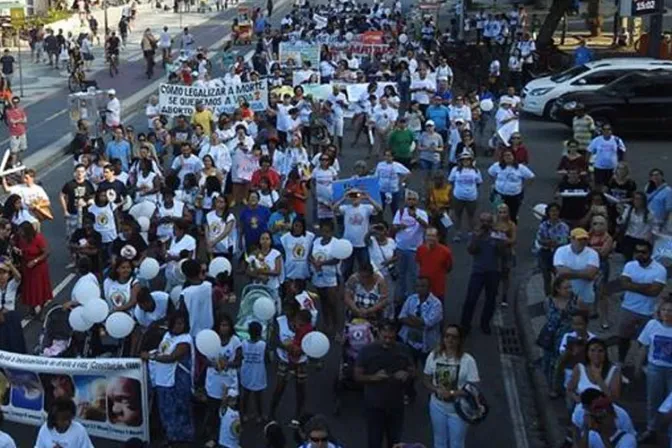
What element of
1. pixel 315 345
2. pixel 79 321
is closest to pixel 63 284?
pixel 79 321

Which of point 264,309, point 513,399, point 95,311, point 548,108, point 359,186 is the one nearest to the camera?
point 95,311

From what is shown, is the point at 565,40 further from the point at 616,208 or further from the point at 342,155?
the point at 616,208

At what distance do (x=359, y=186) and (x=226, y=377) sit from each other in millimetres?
5642

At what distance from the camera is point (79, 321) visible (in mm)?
10180

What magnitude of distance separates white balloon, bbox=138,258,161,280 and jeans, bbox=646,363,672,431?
4.79 m

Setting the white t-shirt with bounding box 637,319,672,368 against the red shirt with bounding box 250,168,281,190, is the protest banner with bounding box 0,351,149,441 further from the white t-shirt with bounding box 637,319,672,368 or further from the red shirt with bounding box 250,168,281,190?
the red shirt with bounding box 250,168,281,190

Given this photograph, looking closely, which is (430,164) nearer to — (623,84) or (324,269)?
(324,269)

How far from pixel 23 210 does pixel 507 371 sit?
624 cm

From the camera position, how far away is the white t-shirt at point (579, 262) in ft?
37.2

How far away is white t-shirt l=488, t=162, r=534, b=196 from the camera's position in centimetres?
1534

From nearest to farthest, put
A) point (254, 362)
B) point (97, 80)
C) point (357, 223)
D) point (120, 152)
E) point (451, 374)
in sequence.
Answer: point (451, 374), point (254, 362), point (357, 223), point (120, 152), point (97, 80)

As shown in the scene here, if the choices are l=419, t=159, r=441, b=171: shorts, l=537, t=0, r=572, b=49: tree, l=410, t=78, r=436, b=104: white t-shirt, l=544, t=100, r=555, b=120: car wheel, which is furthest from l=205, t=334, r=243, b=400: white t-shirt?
l=537, t=0, r=572, b=49: tree

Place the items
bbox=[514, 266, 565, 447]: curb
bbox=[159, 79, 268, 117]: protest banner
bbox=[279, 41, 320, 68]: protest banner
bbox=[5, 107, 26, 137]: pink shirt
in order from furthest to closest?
1. bbox=[279, 41, 320, 68]: protest banner
2. bbox=[5, 107, 26, 137]: pink shirt
3. bbox=[159, 79, 268, 117]: protest banner
4. bbox=[514, 266, 565, 447]: curb

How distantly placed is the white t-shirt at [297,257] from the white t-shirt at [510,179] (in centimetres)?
406
